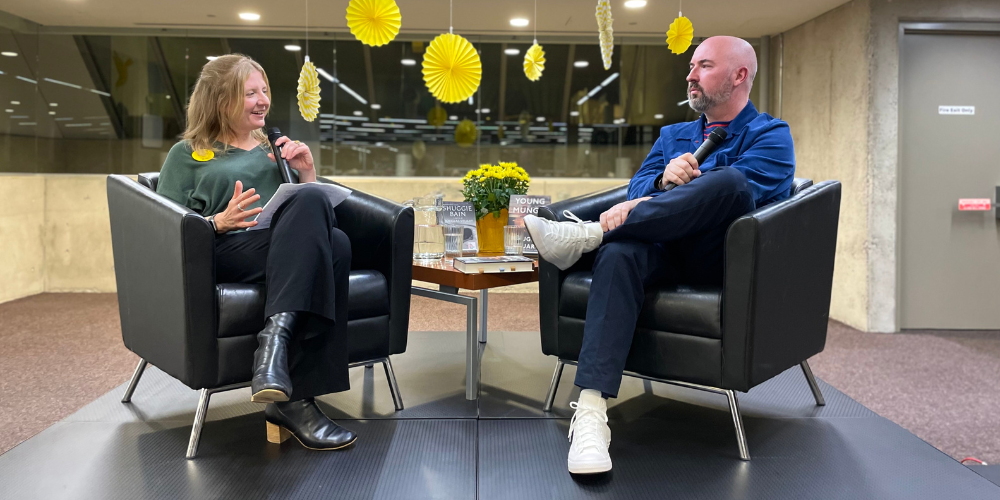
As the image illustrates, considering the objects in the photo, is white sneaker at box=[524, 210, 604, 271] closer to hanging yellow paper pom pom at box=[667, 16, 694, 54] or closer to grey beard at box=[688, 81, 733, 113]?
grey beard at box=[688, 81, 733, 113]

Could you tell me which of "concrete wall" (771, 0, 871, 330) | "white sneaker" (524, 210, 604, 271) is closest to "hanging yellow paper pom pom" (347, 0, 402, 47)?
"white sneaker" (524, 210, 604, 271)

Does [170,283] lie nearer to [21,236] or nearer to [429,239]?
[429,239]

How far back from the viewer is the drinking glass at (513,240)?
2777mm

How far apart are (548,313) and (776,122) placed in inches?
39.3

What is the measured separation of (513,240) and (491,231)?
0.32 feet

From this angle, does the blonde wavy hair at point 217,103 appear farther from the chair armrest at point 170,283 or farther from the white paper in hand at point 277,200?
the white paper in hand at point 277,200

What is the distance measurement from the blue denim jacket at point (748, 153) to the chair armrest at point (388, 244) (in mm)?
832

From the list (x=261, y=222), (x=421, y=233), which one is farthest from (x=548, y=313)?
(x=261, y=222)

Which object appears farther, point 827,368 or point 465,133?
point 465,133

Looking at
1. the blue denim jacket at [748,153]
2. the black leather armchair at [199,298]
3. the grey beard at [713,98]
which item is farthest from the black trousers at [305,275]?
the grey beard at [713,98]

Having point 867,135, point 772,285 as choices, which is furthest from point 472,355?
point 867,135

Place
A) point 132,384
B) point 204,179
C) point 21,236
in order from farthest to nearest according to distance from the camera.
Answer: point 21,236 → point 132,384 → point 204,179

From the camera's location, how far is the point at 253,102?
7.82ft

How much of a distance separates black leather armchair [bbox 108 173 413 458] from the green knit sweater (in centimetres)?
13
